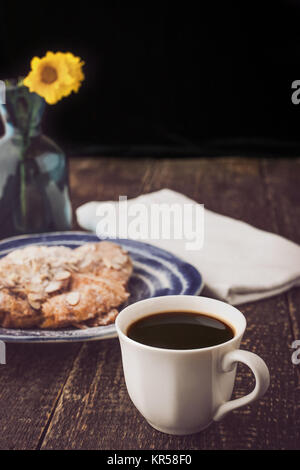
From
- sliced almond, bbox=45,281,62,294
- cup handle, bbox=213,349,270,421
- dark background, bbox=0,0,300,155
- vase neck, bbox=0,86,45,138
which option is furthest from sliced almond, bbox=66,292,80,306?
dark background, bbox=0,0,300,155

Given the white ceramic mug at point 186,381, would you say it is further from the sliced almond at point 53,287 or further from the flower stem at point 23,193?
the flower stem at point 23,193

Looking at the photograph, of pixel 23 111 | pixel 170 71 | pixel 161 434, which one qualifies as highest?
pixel 170 71

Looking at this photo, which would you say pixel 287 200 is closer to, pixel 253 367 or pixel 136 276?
pixel 136 276

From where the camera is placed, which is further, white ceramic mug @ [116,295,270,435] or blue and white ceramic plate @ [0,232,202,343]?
blue and white ceramic plate @ [0,232,202,343]

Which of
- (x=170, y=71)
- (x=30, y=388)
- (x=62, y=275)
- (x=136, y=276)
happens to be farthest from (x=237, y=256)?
(x=170, y=71)

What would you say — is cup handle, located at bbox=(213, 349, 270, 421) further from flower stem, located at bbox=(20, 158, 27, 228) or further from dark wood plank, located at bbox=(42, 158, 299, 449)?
flower stem, located at bbox=(20, 158, 27, 228)

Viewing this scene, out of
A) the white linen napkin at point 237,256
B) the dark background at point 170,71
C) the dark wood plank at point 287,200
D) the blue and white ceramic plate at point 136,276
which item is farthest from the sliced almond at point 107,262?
the dark background at point 170,71
